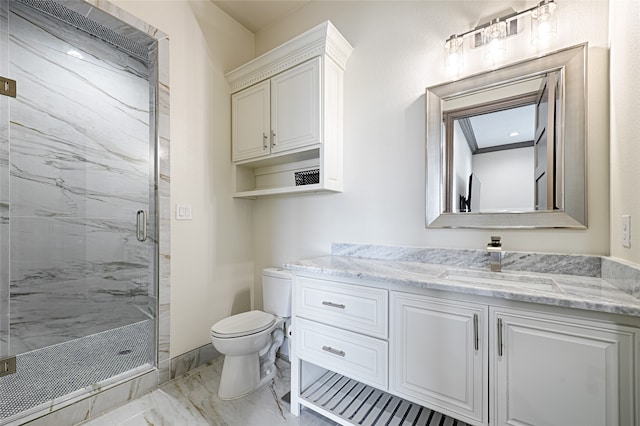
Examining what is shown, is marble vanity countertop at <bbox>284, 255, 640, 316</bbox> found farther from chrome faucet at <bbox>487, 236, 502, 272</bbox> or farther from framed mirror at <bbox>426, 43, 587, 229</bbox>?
framed mirror at <bbox>426, 43, 587, 229</bbox>

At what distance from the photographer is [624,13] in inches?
42.6

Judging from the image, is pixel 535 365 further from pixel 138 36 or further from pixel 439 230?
pixel 138 36

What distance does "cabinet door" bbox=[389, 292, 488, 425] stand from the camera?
1.06m

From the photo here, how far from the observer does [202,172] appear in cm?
221

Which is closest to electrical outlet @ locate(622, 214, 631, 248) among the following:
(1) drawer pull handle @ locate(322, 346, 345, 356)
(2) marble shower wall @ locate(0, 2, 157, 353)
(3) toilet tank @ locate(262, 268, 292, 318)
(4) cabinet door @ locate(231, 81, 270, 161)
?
(1) drawer pull handle @ locate(322, 346, 345, 356)

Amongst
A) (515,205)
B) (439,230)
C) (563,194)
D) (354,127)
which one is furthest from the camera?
(354,127)

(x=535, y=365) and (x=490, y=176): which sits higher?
(x=490, y=176)

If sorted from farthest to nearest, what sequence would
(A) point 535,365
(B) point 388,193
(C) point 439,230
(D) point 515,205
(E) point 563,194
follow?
(B) point 388,193
(C) point 439,230
(D) point 515,205
(E) point 563,194
(A) point 535,365

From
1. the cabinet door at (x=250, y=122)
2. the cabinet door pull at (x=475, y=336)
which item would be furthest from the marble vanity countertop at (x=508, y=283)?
the cabinet door at (x=250, y=122)

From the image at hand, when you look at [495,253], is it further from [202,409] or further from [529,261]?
[202,409]

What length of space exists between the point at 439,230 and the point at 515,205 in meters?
0.41

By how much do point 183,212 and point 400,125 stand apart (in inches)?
66.6

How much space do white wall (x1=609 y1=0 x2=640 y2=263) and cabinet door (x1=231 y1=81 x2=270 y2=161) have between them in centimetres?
193

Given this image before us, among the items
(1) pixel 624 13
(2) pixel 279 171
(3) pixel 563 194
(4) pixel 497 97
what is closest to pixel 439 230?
(3) pixel 563 194
